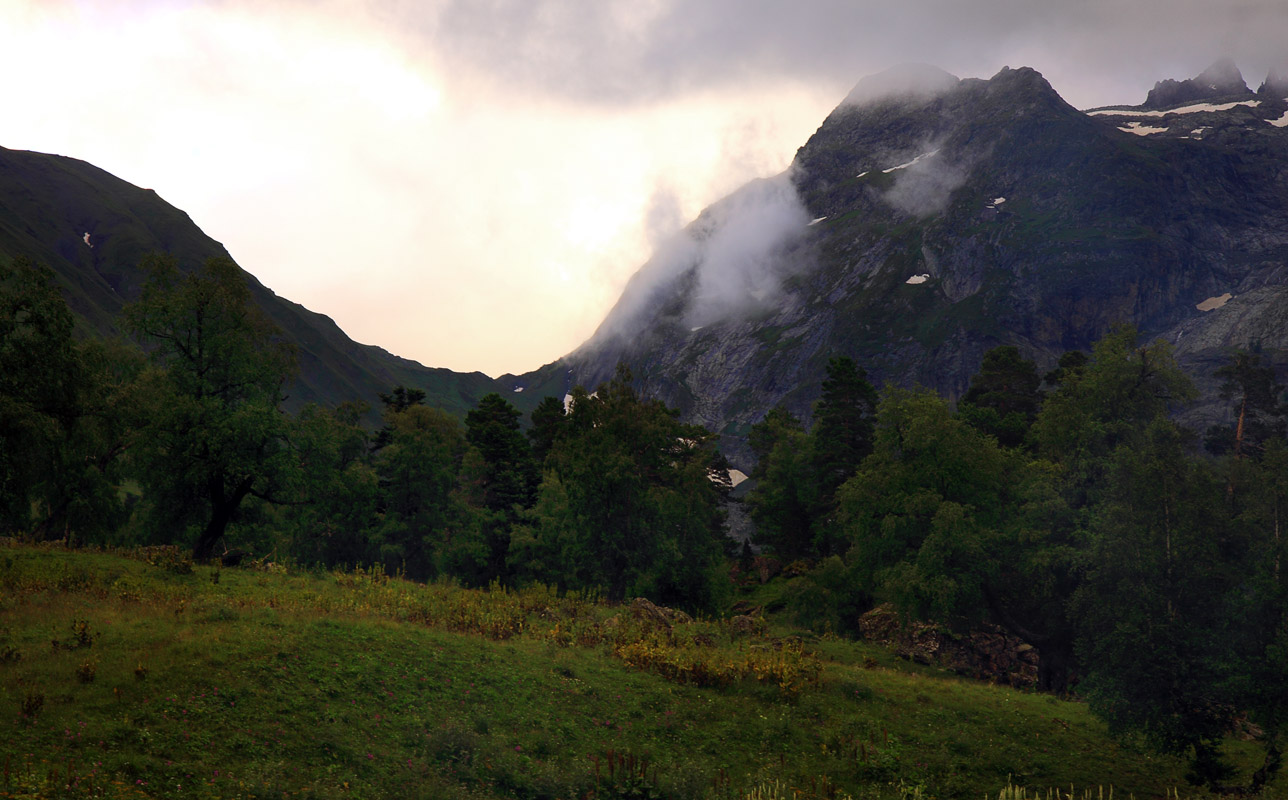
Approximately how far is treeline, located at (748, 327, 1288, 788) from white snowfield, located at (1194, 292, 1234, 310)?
541 ft

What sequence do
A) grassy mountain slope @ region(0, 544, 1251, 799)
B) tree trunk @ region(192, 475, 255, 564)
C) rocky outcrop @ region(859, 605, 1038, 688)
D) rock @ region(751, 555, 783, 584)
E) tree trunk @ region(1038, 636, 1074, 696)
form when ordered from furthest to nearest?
rock @ region(751, 555, 783, 584), rocky outcrop @ region(859, 605, 1038, 688), tree trunk @ region(1038, 636, 1074, 696), tree trunk @ region(192, 475, 255, 564), grassy mountain slope @ region(0, 544, 1251, 799)

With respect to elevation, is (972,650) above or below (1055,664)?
below

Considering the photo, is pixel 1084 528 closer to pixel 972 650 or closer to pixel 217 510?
pixel 972 650

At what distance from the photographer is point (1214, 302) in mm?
189750

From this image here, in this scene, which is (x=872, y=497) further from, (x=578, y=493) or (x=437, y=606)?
(x=437, y=606)

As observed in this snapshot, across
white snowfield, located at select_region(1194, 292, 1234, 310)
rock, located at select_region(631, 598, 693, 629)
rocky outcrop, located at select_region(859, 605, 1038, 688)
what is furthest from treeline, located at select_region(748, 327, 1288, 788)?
white snowfield, located at select_region(1194, 292, 1234, 310)

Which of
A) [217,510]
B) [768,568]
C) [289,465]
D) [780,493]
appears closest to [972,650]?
[780,493]

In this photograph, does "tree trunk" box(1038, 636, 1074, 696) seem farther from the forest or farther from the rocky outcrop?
the rocky outcrop

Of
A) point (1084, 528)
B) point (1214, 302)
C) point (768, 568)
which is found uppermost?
point (1214, 302)

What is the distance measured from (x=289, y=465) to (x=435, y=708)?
66.0 ft

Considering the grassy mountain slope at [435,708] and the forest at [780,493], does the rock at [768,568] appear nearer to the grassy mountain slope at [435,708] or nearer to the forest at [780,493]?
the forest at [780,493]

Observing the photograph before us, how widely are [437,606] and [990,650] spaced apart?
108 feet

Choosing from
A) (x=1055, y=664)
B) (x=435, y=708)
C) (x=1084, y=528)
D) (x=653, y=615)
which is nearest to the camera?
(x=435, y=708)

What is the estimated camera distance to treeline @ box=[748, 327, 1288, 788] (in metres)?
19.0
